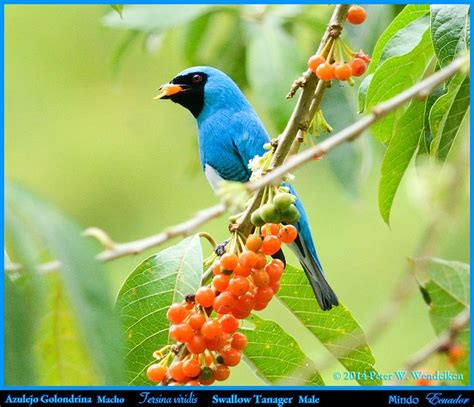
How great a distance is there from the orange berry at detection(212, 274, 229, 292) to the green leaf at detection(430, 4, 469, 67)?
0.74 metres

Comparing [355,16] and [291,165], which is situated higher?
[355,16]

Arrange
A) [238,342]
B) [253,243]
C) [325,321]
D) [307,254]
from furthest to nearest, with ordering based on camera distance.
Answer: [307,254] → [325,321] → [238,342] → [253,243]

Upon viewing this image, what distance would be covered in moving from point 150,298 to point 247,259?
42 centimetres

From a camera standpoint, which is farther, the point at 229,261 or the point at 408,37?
the point at 408,37

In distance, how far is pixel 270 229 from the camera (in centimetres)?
186

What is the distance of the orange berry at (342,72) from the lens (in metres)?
1.80

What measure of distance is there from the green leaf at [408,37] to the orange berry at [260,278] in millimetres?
730

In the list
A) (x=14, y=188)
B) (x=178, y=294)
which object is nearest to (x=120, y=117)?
(x=178, y=294)

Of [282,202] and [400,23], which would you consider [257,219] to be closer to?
[282,202]

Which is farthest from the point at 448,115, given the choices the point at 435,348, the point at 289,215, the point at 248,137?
the point at 248,137

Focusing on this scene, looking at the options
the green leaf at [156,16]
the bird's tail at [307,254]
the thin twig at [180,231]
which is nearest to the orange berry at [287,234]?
the thin twig at [180,231]

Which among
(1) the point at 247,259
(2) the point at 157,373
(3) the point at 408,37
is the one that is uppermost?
(3) the point at 408,37

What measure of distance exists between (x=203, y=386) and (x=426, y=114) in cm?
90
